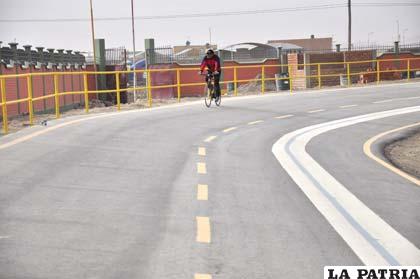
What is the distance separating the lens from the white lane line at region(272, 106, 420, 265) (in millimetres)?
5934

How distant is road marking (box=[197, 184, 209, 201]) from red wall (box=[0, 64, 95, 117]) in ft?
68.7

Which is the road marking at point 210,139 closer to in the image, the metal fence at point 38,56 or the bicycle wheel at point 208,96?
the bicycle wheel at point 208,96

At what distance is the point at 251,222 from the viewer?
706cm

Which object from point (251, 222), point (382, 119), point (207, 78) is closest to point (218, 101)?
point (207, 78)

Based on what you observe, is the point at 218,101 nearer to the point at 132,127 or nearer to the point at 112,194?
the point at 132,127

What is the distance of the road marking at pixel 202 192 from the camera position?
26.9 ft

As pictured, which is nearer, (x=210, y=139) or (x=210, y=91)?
(x=210, y=139)

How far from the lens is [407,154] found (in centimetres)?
1415

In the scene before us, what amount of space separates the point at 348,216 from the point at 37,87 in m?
30.3

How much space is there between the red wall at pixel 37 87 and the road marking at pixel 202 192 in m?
20.9

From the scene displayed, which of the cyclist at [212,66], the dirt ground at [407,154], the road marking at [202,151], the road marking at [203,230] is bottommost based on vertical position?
the dirt ground at [407,154]

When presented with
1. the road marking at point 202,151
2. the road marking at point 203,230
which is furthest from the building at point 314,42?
the road marking at point 203,230

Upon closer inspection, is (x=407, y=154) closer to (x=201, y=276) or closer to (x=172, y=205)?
(x=172, y=205)

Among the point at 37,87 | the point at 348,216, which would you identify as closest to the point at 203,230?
the point at 348,216
